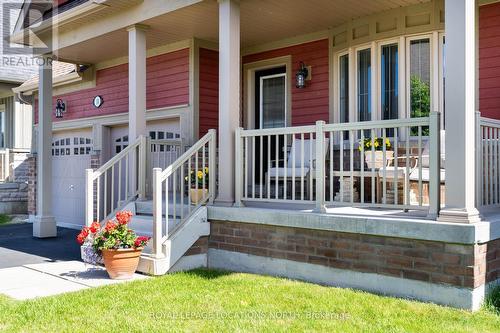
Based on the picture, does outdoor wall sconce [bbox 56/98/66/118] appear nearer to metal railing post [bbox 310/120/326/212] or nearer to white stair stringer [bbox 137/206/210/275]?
white stair stringer [bbox 137/206/210/275]

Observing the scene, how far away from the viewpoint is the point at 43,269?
590 centimetres

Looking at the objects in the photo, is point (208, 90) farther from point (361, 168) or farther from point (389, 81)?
point (361, 168)

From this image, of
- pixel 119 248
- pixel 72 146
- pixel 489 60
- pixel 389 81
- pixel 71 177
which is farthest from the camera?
pixel 72 146

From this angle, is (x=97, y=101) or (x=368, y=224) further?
(x=97, y=101)

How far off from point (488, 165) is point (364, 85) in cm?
233

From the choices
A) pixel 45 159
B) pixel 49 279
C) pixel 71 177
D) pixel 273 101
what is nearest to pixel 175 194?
pixel 49 279

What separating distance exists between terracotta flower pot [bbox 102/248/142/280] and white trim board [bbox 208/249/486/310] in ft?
3.45

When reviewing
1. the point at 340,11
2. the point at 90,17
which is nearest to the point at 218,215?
the point at 340,11

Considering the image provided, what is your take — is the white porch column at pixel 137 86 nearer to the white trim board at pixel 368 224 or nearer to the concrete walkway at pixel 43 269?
the concrete walkway at pixel 43 269

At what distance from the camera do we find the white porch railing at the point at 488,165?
4555 mm

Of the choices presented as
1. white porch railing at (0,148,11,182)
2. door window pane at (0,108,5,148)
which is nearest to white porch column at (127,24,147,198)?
white porch railing at (0,148,11,182)

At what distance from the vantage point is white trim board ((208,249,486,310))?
163 inches

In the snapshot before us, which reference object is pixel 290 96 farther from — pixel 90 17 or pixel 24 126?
pixel 24 126

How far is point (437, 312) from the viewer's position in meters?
4.02
